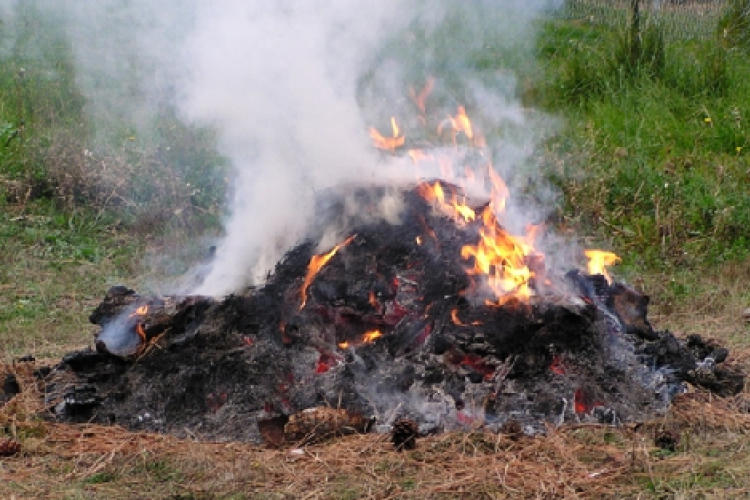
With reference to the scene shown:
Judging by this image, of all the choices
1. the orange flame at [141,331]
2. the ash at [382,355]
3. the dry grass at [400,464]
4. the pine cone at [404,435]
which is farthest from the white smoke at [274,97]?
the pine cone at [404,435]

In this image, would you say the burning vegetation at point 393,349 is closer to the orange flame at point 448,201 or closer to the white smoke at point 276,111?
the orange flame at point 448,201

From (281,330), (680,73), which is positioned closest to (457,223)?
(281,330)

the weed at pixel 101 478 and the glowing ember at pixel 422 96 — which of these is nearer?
the weed at pixel 101 478

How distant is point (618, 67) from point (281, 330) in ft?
21.4

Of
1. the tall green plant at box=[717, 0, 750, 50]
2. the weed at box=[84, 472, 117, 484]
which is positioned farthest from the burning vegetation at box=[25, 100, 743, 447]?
the tall green plant at box=[717, 0, 750, 50]

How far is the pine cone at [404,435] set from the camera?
14.0 feet

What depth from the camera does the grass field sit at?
3965mm

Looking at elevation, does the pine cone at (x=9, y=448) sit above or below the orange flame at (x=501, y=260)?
below

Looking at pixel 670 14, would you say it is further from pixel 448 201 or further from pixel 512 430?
pixel 512 430

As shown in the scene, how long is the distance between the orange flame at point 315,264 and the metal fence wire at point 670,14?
6.38m

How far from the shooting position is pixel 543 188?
8.91m

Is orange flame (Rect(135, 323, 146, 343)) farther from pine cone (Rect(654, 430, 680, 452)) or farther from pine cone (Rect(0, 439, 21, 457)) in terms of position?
pine cone (Rect(654, 430, 680, 452))

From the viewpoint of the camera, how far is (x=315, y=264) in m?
5.25

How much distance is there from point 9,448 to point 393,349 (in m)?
1.85
